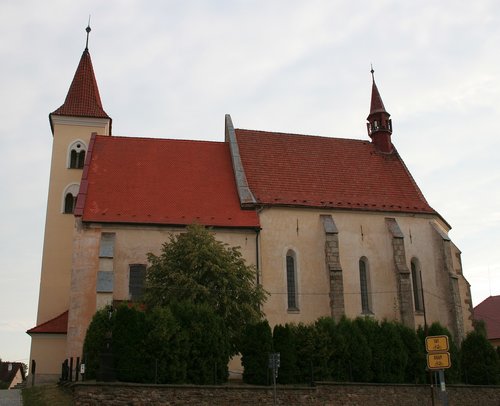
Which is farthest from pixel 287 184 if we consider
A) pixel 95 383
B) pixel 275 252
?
pixel 95 383

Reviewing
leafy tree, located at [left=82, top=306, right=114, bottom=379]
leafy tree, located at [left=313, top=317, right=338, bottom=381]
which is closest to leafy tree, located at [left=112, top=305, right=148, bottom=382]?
leafy tree, located at [left=82, top=306, right=114, bottom=379]

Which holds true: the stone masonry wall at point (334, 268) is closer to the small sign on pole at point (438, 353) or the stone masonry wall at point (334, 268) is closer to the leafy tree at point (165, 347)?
the leafy tree at point (165, 347)

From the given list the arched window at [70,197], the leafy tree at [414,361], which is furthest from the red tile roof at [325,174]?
the arched window at [70,197]

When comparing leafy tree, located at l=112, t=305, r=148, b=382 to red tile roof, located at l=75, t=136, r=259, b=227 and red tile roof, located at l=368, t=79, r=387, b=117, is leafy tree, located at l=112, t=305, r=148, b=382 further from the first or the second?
red tile roof, located at l=368, t=79, r=387, b=117

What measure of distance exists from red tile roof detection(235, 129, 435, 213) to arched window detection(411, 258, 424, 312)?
9.16 ft

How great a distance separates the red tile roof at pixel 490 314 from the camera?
4463 centimetres

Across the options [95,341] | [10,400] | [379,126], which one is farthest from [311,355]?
[379,126]

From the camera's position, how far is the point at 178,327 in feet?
64.7

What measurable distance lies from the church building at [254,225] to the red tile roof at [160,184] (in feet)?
0.18

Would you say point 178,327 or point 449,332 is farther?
point 449,332

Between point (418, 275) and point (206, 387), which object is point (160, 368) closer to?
point (206, 387)

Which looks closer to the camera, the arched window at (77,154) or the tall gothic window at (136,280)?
the tall gothic window at (136,280)

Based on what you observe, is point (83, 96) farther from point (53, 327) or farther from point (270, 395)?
point (270, 395)

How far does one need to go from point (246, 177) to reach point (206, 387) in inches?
516
